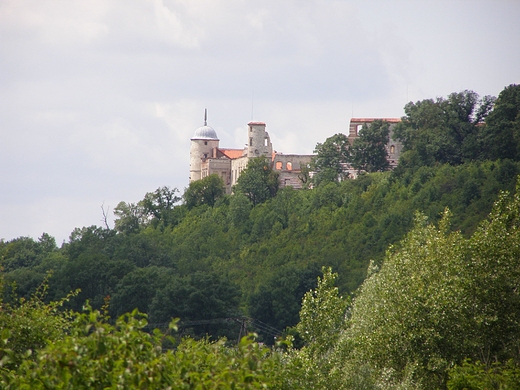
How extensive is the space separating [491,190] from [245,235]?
2723cm

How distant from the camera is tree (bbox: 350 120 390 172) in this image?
84438mm

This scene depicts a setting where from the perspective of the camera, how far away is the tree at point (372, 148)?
84.4 m

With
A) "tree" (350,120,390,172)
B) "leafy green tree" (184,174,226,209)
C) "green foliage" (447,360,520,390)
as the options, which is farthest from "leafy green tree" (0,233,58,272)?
"green foliage" (447,360,520,390)

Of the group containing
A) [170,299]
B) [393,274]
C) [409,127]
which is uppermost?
[409,127]

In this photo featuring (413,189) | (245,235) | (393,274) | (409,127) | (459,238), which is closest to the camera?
(459,238)

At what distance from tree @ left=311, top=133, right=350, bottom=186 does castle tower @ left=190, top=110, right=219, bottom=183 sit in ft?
55.1

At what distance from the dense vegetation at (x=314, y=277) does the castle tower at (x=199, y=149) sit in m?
3.38

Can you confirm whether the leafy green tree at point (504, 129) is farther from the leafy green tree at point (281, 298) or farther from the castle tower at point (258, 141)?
the castle tower at point (258, 141)

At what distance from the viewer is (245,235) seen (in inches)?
3494

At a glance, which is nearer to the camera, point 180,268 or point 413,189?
point 413,189

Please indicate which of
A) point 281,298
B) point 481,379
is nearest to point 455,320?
point 481,379

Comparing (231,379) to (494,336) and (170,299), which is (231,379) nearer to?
(494,336)

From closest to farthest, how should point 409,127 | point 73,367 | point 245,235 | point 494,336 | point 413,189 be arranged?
point 73,367
point 494,336
point 413,189
point 409,127
point 245,235

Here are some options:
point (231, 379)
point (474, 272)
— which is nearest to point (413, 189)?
point (474, 272)
